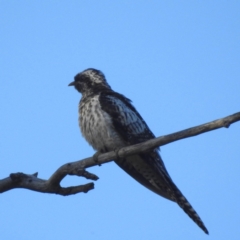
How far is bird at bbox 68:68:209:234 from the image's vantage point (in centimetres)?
830

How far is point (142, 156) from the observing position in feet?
27.5

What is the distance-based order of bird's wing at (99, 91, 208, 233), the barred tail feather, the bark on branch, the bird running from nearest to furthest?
the bark on branch
the barred tail feather
bird's wing at (99, 91, 208, 233)
the bird

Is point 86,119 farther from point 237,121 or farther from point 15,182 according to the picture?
point 237,121

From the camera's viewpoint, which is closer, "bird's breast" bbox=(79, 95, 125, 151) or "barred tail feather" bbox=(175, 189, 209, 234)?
"barred tail feather" bbox=(175, 189, 209, 234)

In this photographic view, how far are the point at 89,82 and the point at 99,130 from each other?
1821 mm

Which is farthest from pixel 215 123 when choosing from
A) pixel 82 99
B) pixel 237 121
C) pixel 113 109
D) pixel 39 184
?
pixel 82 99

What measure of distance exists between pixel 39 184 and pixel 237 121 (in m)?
2.79

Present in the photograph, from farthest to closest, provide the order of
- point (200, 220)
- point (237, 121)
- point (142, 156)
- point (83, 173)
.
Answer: point (142, 156) → point (200, 220) → point (83, 173) → point (237, 121)

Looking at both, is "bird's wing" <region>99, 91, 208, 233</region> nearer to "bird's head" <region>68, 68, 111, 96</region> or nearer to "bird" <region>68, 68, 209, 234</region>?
"bird" <region>68, 68, 209, 234</region>

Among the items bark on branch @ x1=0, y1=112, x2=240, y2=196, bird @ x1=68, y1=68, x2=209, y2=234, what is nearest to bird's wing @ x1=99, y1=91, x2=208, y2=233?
bird @ x1=68, y1=68, x2=209, y2=234

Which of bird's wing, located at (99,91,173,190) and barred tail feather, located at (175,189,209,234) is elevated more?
bird's wing, located at (99,91,173,190)

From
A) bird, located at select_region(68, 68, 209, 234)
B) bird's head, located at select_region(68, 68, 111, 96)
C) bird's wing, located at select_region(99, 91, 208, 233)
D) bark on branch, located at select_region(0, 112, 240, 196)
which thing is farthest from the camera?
bird's head, located at select_region(68, 68, 111, 96)

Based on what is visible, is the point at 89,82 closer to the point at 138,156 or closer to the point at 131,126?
the point at 131,126

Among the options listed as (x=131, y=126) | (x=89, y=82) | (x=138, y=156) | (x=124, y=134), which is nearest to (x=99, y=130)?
(x=124, y=134)
